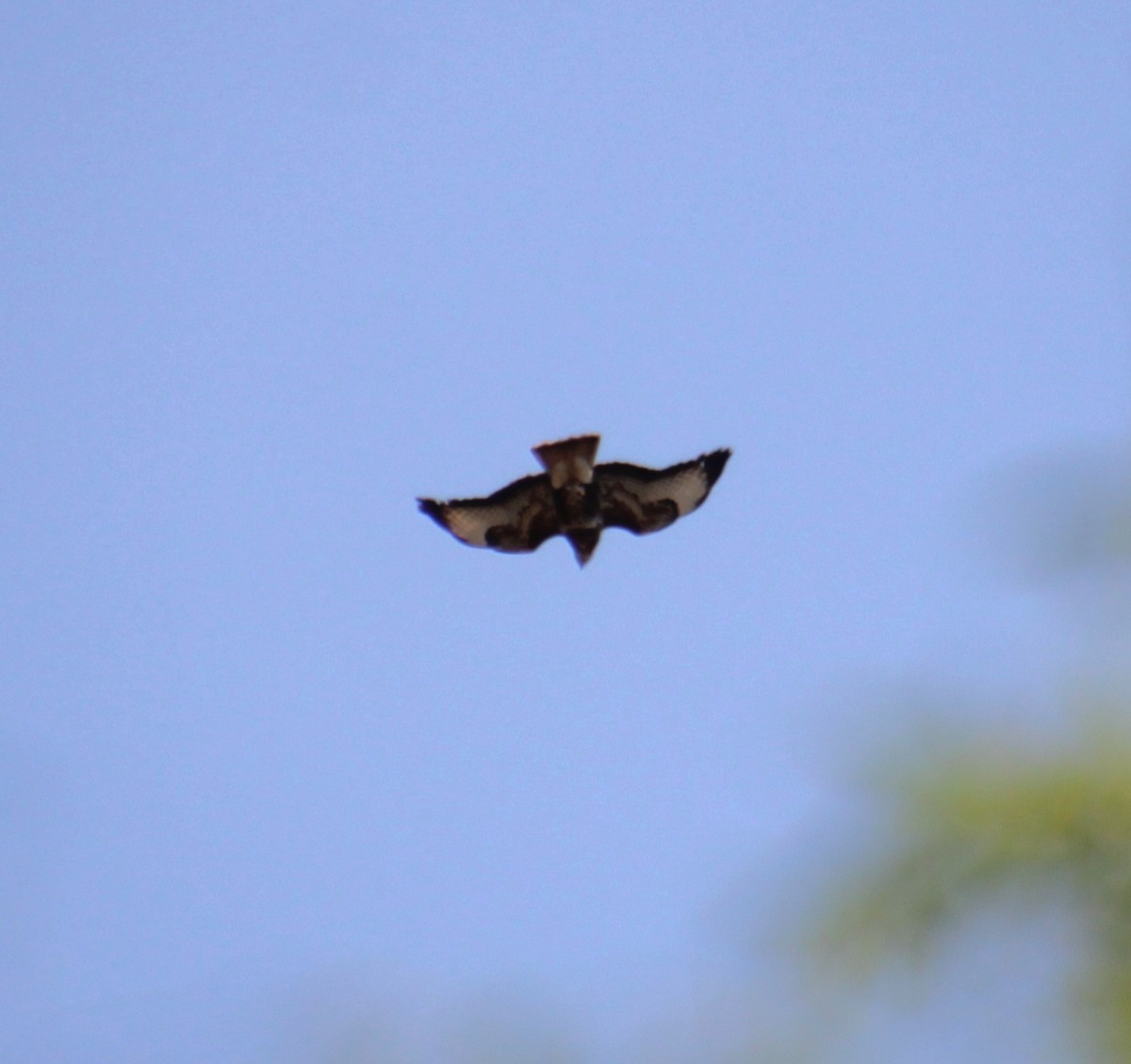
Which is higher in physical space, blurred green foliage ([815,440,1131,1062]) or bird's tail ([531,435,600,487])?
bird's tail ([531,435,600,487])

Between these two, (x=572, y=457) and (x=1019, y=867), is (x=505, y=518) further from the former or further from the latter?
(x=1019, y=867)

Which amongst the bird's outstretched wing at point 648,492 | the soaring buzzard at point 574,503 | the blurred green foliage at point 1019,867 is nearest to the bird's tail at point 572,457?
the soaring buzzard at point 574,503

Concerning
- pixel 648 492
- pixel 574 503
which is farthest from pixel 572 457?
pixel 648 492

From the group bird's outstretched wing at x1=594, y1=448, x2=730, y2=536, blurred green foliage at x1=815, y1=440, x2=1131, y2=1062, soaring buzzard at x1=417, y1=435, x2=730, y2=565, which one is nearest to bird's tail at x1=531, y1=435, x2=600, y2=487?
soaring buzzard at x1=417, y1=435, x2=730, y2=565

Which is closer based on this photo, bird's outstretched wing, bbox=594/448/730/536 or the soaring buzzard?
bird's outstretched wing, bbox=594/448/730/536

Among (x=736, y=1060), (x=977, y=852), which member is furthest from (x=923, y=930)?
(x=736, y=1060)

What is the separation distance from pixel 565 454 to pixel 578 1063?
722cm

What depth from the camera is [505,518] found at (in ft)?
39.6

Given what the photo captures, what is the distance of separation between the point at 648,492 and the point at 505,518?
3.15 feet

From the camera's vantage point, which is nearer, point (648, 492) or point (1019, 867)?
point (1019, 867)

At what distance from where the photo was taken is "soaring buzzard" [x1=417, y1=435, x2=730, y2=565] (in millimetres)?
11742

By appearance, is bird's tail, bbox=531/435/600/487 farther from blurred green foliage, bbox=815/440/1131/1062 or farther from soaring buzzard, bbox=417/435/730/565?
blurred green foliage, bbox=815/440/1131/1062

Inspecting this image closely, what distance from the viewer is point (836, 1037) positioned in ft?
14.8

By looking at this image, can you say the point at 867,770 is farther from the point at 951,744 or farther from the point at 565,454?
the point at 565,454
